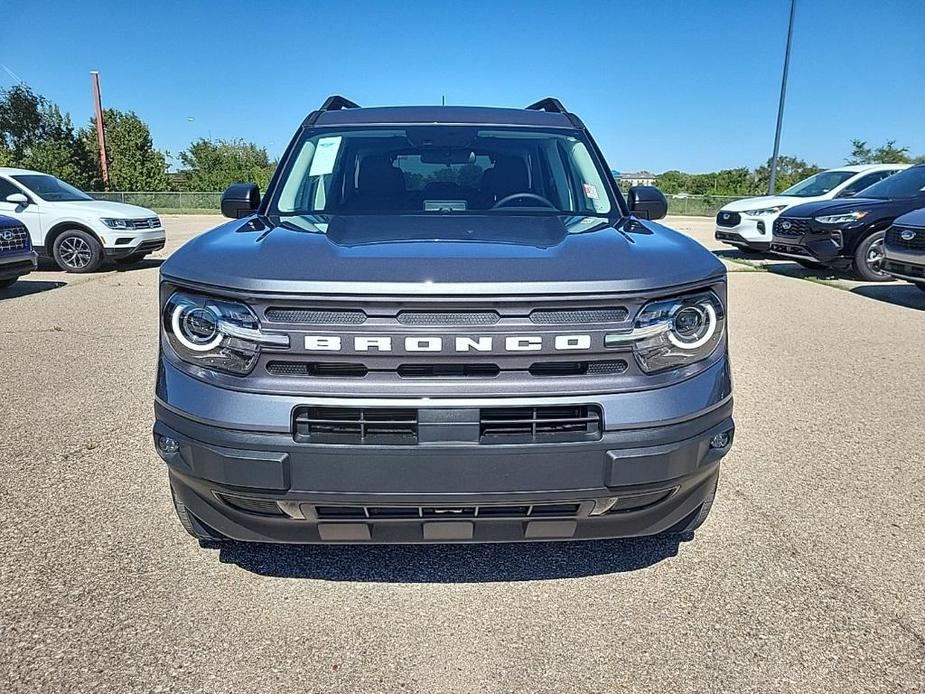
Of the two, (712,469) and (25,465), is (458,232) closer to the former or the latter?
(712,469)

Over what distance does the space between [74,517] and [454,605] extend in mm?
1756

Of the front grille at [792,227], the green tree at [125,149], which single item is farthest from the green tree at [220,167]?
the front grille at [792,227]

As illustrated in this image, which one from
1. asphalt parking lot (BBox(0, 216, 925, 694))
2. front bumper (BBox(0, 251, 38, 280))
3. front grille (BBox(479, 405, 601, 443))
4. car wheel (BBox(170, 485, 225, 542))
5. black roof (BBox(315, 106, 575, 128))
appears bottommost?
asphalt parking lot (BBox(0, 216, 925, 694))

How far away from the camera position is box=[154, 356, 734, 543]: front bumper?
1997 mm

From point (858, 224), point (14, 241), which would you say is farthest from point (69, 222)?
point (858, 224)

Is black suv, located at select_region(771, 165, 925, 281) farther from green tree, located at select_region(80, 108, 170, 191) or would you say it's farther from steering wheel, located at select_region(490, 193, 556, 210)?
green tree, located at select_region(80, 108, 170, 191)

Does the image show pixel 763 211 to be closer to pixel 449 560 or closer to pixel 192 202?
pixel 449 560

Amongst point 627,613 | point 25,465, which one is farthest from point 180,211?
point 627,613

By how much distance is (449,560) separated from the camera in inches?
107

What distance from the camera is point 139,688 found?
201cm

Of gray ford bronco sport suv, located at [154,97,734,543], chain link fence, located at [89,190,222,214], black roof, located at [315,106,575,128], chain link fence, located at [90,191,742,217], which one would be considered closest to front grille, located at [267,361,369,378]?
gray ford bronco sport suv, located at [154,97,734,543]

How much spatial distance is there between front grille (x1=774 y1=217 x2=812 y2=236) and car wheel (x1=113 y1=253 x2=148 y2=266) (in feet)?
34.4

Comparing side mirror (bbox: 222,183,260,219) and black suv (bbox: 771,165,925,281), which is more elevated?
side mirror (bbox: 222,183,260,219)

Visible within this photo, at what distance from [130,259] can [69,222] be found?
131cm
